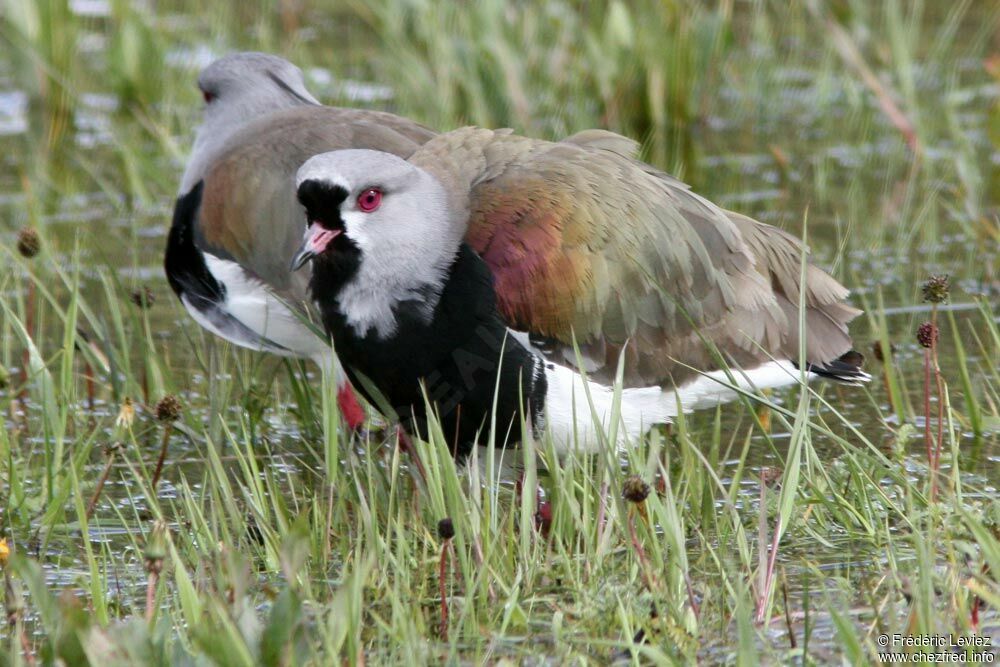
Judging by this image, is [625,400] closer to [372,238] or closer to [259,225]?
[372,238]

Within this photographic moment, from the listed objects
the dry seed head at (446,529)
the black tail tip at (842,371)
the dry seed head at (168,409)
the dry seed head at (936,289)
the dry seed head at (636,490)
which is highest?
the dry seed head at (936,289)

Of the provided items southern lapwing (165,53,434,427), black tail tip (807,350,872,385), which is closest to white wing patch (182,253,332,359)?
southern lapwing (165,53,434,427)

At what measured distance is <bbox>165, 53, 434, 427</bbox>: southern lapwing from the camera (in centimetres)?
485

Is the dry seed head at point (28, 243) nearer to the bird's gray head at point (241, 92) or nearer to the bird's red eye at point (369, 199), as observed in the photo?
the bird's gray head at point (241, 92)

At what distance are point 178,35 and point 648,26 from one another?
2.92 m

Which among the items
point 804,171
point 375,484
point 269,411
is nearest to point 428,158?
point 375,484

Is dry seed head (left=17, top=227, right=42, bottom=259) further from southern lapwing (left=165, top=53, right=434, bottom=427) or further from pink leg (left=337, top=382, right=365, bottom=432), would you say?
pink leg (left=337, top=382, right=365, bottom=432)

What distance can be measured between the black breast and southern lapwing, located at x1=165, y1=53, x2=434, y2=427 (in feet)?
2.36

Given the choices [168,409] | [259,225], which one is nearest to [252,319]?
[259,225]

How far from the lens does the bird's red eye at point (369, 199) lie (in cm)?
A: 393

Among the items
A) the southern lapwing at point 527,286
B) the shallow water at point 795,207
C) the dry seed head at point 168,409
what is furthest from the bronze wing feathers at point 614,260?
the dry seed head at point 168,409

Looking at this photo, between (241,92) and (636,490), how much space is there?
3073 millimetres

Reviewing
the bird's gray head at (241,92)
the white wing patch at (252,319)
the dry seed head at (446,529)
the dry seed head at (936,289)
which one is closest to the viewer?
the dry seed head at (446,529)

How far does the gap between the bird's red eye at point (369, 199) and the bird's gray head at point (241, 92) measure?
1856 mm
